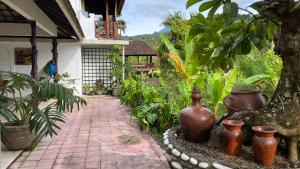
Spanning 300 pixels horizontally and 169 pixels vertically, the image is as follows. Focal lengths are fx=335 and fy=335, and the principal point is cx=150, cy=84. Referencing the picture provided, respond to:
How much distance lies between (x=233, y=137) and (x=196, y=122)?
0.56 metres

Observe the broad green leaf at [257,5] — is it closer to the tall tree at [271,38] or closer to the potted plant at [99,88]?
the tall tree at [271,38]

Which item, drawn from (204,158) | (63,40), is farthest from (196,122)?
(63,40)

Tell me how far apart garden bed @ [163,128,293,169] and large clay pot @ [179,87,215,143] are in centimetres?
9

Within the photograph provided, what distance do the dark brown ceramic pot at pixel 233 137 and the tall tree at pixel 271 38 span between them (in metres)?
0.28

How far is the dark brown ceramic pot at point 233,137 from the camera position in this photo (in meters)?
3.12

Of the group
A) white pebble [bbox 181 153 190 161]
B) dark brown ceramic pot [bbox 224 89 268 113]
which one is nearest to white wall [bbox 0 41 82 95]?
dark brown ceramic pot [bbox 224 89 268 113]

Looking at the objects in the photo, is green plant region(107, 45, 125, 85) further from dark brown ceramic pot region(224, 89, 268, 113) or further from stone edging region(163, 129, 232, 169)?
stone edging region(163, 129, 232, 169)

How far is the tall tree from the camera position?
2.79 m

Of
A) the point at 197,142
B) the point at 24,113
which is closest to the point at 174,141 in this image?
the point at 197,142

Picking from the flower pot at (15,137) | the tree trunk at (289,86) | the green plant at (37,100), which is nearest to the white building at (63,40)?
the green plant at (37,100)

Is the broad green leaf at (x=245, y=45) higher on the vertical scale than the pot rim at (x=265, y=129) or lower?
higher

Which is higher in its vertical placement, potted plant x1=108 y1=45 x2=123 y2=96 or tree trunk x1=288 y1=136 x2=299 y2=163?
potted plant x1=108 y1=45 x2=123 y2=96

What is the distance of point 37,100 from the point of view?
4.86 meters

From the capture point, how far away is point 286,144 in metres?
3.14
